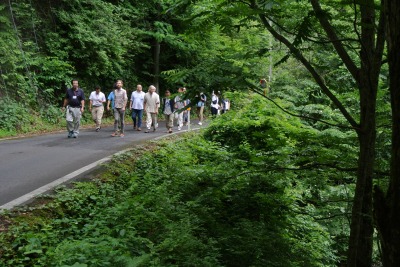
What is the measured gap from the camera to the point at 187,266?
170 inches

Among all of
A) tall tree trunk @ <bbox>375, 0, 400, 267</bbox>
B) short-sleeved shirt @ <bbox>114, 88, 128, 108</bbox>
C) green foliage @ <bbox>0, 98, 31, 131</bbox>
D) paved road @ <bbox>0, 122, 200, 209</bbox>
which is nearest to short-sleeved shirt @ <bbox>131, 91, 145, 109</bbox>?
short-sleeved shirt @ <bbox>114, 88, 128, 108</bbox>

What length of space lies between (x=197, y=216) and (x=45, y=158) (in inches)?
224

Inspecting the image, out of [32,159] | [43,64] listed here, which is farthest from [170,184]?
[43,64]

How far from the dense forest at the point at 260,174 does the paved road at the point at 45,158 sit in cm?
89

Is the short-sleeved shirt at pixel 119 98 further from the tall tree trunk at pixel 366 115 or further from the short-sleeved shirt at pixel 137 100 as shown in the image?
the tall tree trunk at pixel 366 115

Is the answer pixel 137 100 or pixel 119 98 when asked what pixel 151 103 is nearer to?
pixel 137 100

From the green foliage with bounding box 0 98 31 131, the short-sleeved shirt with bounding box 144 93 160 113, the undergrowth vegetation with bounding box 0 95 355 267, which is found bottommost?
the undergrowth vegetation with bounding box 0 95 355 267

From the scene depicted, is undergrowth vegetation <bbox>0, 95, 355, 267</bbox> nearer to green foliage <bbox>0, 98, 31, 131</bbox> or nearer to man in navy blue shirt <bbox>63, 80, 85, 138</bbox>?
man in navy blue shirt <bbox>63, 80, 85, 138</bbox>

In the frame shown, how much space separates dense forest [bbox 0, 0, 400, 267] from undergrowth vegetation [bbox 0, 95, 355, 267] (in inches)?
0.9

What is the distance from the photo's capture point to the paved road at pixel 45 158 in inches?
285

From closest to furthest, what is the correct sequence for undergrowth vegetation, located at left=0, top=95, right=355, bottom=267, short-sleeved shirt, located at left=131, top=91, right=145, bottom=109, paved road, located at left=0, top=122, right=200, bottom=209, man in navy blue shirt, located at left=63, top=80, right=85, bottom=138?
undergrowth vegetation, located at left=0, top=95, right=355, bottom=267 → paved road, located at left=0, top=122, right=200, bottom=209 → man in navy blue shirt, located at left=63, top=80, right=85, bottom=138 → short-sleeved shirt, located at left=131, top=91, right=145, bottom=109

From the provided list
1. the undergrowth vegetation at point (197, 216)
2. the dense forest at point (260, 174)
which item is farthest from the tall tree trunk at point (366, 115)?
the undergrowth vegetation at point (197, 216)

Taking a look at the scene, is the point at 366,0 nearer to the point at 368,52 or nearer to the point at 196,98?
the point at 368,52

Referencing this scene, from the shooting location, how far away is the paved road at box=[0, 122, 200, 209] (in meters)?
7.24
